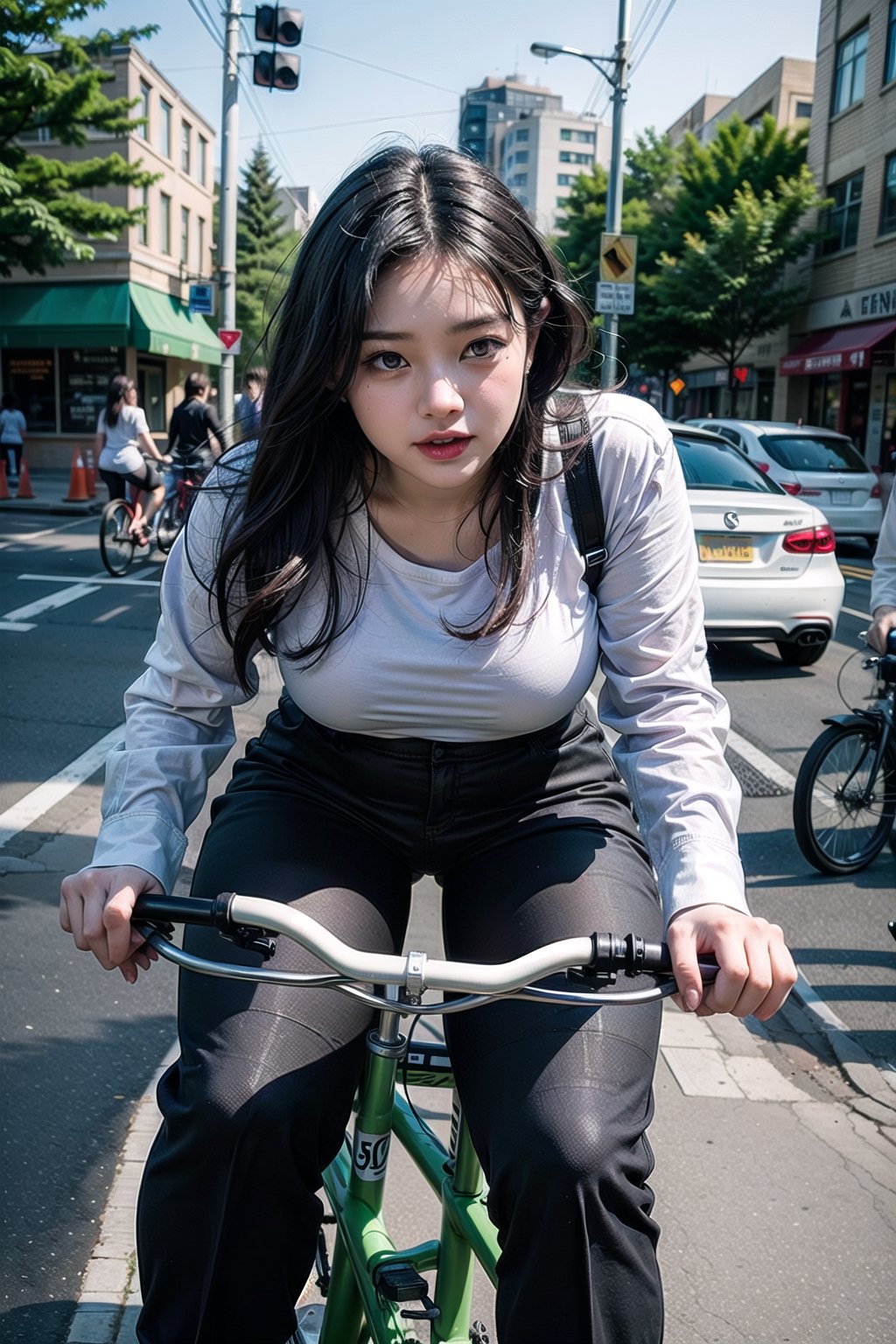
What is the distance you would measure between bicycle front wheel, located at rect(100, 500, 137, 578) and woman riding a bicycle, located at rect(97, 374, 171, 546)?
101 millimetres

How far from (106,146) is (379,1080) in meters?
34.8

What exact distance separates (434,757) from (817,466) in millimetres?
15586

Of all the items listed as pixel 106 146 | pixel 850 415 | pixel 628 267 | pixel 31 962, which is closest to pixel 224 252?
pixel 628 267

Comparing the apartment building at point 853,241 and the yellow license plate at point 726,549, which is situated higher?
the apartment building at point 853,241

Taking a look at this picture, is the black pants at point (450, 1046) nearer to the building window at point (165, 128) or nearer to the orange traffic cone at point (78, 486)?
the orange traffic cone at point (78, 486)

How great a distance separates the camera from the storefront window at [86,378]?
1228 inches

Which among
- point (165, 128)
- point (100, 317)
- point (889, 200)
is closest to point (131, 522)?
point (100, 317)

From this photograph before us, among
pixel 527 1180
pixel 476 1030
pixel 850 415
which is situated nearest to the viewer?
pixel 527 1180

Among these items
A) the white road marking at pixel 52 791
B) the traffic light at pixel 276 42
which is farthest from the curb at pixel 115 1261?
the traffic light at pixel 276 42

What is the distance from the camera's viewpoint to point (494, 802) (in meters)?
1.86

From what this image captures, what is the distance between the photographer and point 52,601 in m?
11.2

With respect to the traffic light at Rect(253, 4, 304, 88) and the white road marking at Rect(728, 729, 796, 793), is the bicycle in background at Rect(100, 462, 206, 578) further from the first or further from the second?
the white road marking at Rect(728, 729, 796, 793)

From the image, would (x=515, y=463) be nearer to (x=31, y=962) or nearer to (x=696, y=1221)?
(x=696, y=1221)

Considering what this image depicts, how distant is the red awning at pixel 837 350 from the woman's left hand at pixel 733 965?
28056 millimetres
